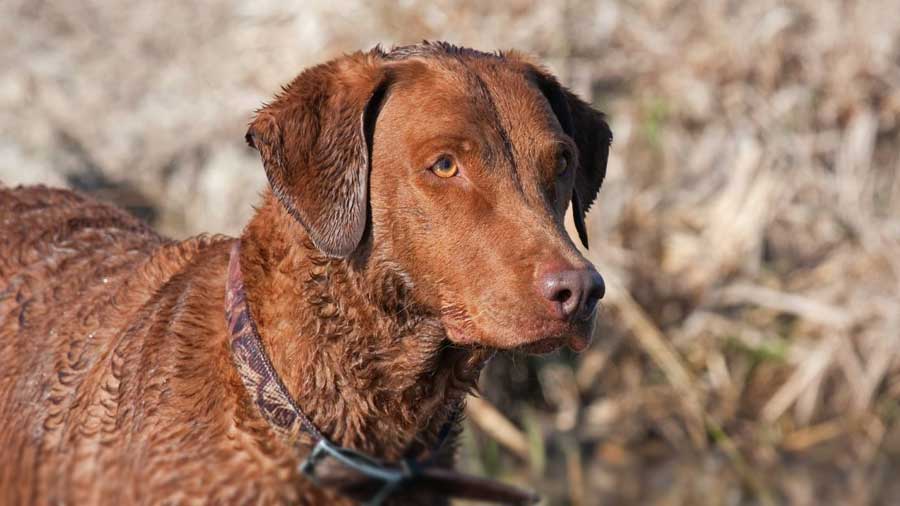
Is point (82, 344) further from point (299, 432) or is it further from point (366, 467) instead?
point (366, 467)

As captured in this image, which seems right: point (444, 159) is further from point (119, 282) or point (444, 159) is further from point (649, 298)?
point (649, 298)

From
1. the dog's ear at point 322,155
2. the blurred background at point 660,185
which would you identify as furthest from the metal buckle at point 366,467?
the blurred background at point 660,185

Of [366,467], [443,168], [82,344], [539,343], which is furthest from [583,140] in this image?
[82,344]

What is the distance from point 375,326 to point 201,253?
0.71m

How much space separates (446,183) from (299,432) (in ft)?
2.61

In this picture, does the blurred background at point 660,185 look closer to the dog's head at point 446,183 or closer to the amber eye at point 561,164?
the amber eye at point 561,164

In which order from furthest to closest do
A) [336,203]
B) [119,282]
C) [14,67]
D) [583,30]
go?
[583,30] → [14,67] → [119,282] → [336,203]

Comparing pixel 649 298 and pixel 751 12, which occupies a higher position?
pixel 751 12

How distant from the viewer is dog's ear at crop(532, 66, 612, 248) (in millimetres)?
4246

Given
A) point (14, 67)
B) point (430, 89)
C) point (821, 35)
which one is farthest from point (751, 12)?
point (430, 89)

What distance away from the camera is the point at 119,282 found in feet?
13.8

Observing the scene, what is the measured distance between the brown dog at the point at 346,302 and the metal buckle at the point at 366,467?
0.04 m

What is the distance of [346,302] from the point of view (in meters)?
3.76

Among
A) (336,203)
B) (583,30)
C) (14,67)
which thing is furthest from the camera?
(583,30)
